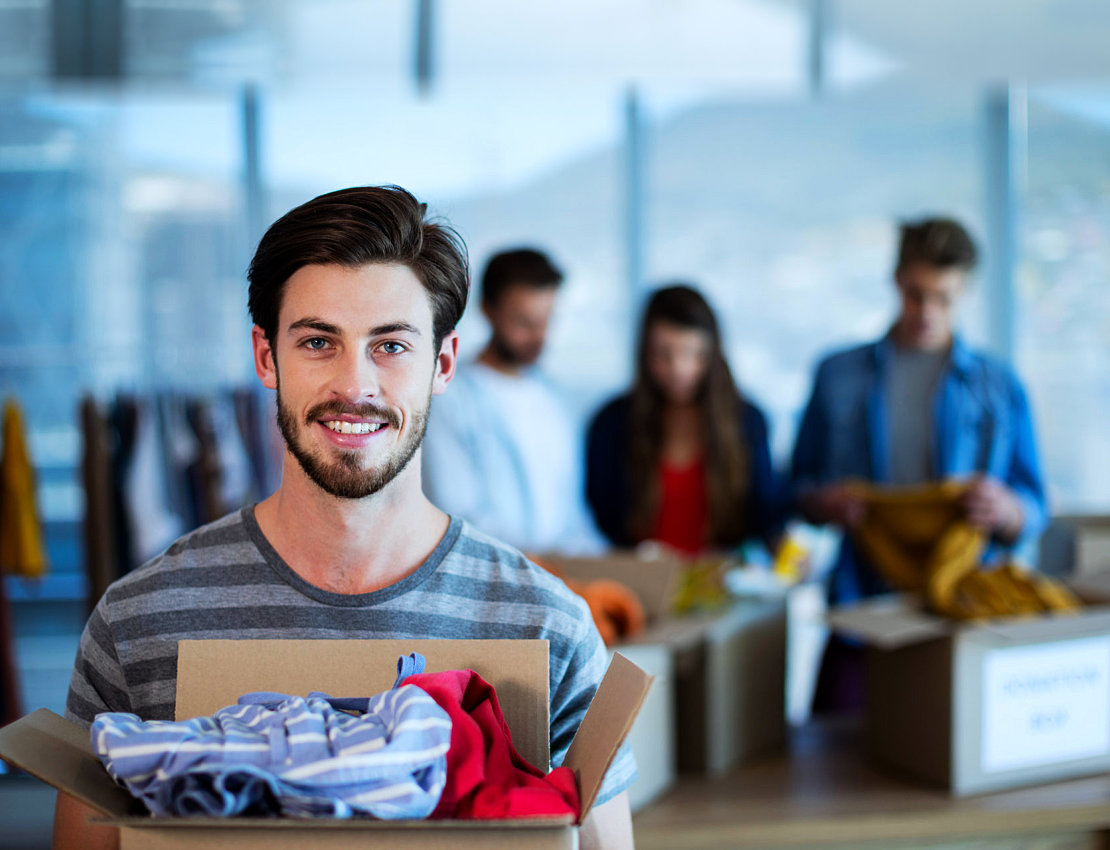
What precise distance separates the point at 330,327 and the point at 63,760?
0.42m

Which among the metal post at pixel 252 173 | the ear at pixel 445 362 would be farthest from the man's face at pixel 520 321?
the metal post at pixel 252 173

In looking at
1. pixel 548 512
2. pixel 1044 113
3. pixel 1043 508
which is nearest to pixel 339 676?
pixel 548 512

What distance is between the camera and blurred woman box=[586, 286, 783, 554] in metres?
2.58

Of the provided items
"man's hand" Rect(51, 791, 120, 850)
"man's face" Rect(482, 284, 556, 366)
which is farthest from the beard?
"man's face" Rect(482, 284, 556, 366)

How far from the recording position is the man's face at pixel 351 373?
0.97 metres

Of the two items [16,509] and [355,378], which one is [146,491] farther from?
[355,378]

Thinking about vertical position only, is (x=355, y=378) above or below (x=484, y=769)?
above

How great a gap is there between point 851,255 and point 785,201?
435mm

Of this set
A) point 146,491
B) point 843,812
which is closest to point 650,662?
point 843,812

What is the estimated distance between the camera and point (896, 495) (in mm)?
2195

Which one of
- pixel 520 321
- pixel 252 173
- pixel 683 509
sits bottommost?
pixel 683 509

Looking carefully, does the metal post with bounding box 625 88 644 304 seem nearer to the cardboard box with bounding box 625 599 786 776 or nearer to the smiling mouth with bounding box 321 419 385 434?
the cardboard box with bounding box 625 599 786 776

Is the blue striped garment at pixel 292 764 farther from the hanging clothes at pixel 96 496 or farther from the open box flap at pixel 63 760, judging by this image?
the hanging clothes at pixel 96 496

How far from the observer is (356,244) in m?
0.98
